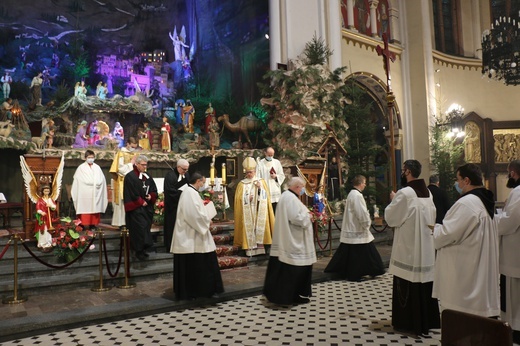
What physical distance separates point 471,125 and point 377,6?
6866 mm

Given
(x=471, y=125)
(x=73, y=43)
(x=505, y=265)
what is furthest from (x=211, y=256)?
(x=471, y=125)

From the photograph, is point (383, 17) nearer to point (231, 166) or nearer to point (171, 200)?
point (231, 166)

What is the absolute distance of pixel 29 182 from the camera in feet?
25.3

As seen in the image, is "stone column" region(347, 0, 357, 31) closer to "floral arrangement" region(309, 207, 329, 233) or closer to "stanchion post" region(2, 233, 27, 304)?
"floral arrangement" region(309, 207, 329, 233)

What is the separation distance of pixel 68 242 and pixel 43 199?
1110mm

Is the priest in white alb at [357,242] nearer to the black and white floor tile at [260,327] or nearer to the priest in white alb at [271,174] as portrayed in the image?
the black and white floor tile at [260,327]

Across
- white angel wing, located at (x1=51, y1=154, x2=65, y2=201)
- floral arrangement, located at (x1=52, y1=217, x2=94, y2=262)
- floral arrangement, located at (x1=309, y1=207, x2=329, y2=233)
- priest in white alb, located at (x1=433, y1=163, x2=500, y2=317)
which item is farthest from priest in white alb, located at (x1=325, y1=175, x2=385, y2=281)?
white angel wing, located at (x1=51, y1=154, x2=65, y2=201)

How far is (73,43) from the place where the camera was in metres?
14.0

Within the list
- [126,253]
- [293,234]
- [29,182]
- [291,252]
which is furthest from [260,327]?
[29,182]

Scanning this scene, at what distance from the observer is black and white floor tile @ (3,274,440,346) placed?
462cm

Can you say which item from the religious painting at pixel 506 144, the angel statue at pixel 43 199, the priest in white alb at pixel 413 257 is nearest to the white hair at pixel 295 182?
the priest in white alb at pixel 413 257

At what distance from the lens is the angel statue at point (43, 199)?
7.30 metres

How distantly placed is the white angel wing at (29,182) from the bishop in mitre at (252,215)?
3.72 metres

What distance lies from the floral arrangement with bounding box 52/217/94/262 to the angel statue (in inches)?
9.9
